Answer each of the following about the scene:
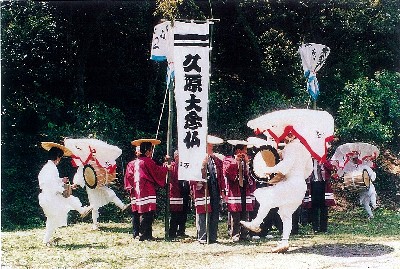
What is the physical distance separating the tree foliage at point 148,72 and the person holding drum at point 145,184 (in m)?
4.13

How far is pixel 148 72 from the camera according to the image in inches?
671

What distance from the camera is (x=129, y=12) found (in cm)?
1581

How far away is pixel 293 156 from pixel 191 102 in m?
1.77

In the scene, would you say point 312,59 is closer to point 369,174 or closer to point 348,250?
point 369,174

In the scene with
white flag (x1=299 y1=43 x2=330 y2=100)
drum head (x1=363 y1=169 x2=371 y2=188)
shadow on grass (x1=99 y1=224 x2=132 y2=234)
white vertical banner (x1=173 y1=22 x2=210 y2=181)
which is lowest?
shadow on grass (x1=99 y1=224 x2=132 y2=234)

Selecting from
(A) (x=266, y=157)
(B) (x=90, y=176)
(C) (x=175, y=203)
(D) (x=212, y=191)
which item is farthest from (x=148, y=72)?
(A) (x=266, y=157)

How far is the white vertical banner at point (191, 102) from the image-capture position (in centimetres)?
746

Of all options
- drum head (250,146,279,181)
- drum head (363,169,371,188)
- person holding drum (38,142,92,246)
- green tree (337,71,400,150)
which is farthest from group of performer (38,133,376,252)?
green tree (337,71,400,150)

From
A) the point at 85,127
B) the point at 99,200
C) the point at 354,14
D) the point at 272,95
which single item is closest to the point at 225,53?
the point at 272,95

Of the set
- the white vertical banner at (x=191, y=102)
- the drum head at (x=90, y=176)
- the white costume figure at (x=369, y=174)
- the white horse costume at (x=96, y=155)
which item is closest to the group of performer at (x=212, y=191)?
the white vertical banner at (x=191, y=102)

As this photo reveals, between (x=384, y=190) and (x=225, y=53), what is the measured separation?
744cm

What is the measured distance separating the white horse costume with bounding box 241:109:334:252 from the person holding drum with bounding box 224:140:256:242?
87 cm

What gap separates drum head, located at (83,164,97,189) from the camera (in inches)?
353

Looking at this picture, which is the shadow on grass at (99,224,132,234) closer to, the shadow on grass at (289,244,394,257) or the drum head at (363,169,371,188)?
the shadow on grass at (289,244,394,257)
